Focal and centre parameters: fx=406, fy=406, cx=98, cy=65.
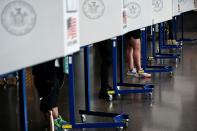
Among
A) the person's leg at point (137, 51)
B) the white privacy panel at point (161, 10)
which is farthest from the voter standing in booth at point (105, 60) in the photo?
the white privacy panel at point (161, 10)

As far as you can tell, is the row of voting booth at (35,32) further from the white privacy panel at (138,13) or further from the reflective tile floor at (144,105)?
the white privacy panel at (138,13)

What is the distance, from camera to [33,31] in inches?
90.7

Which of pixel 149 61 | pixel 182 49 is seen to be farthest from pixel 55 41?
pixel 182 49

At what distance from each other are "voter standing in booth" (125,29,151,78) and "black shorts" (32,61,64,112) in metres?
2.79

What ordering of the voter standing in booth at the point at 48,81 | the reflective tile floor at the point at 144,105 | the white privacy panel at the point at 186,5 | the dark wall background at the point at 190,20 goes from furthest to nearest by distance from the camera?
1. the dark wall background at the point at 190,20
2. the white privacy panel at the point at 186,5
3. the reflective tile floor at the point at 144,105
4. the voter standing in booth at the point at 48,81

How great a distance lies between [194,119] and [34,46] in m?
2.58

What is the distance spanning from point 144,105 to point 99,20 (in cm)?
150

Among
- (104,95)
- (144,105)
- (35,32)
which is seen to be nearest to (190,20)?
(104,95)

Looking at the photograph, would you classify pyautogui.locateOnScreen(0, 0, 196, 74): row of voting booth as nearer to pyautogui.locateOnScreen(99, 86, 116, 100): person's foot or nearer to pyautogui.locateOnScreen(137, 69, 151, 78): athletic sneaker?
pyautogui.locateOnScreen(99, 86, 116, 100): person's foot

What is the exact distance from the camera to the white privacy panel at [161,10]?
6.20 metres

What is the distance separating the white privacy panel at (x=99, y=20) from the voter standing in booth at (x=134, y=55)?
6.07 feet

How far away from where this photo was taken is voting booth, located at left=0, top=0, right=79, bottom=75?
85.7 inches

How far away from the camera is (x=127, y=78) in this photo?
6551 millimetres

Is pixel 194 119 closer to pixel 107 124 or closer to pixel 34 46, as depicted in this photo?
pixel 107 124
